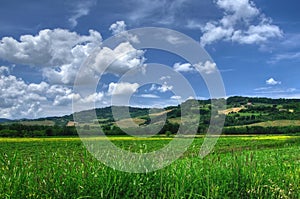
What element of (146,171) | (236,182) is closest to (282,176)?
(236,182)

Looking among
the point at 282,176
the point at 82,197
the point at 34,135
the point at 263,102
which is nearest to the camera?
the point at 82,197

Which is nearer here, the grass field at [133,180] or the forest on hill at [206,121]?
the grass field at [133,180]

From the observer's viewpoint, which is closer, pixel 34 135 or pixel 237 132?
pixel 34 135

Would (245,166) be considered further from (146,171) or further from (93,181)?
(93,181)

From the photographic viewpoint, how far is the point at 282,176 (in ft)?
22.4

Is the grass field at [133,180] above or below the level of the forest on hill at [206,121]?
→ below

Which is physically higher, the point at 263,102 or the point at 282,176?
the point at 263,102

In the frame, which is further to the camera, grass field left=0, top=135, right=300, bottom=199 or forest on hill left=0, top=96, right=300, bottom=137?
forest on hill left=0, top=96, right=300, bottom=137

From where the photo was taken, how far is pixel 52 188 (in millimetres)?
5180

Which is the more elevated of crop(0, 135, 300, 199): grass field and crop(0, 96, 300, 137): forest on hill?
crop(0, 96, 300, 137): forest on hill

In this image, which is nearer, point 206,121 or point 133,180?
point 133,180

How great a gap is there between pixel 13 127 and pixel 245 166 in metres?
67.7

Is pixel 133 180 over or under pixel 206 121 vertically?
under

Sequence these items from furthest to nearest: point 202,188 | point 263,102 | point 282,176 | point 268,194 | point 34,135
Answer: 1. point 263,102
2. point 34,135
3. point 282,176
4. point 268,194
5. point 202,188
